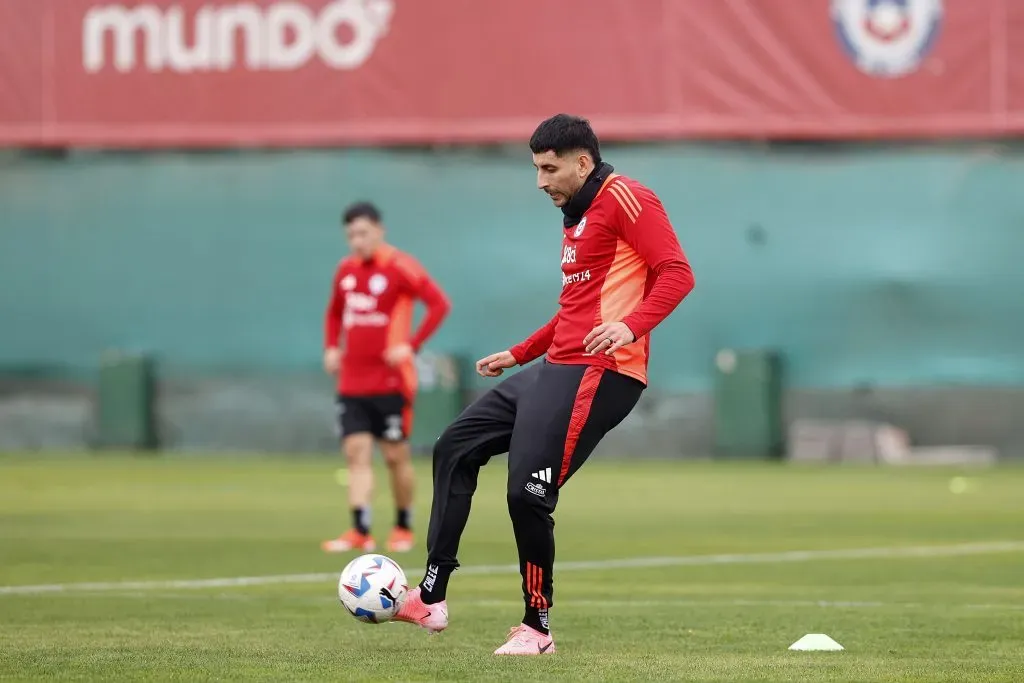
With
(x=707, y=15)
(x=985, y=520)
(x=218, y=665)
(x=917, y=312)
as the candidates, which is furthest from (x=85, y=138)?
(x=218, y=665)

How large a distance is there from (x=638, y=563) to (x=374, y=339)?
10.2ft

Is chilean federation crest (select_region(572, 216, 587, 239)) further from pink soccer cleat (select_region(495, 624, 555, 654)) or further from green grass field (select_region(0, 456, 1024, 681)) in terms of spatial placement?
green grass field (select_region(0, 456, 1024, 681))

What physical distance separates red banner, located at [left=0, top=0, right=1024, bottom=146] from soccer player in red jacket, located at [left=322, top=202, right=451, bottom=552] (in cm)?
1154

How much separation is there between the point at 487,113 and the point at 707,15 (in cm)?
326

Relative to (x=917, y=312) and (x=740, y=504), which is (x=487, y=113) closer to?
(x=917, y=312)

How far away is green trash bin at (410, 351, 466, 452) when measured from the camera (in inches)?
1017

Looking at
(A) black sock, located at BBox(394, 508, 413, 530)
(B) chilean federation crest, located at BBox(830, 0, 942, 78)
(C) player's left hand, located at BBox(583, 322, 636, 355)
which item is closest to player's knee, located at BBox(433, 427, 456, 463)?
(C) player's left hand, located at BBox(583, 322, 636, 355)

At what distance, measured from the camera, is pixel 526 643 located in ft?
27.1

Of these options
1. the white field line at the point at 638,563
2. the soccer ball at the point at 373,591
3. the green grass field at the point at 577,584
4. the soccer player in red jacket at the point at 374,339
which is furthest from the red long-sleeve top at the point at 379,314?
the soccer ball at the point at 373,591

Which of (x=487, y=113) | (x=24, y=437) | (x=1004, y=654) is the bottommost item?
(x=1004, y=654)

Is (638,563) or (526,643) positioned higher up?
(638,563)

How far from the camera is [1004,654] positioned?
838 centimetres

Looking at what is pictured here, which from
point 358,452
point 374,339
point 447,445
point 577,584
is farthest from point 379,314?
point 447,445

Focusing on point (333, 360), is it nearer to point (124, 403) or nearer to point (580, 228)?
point (580, 228)
